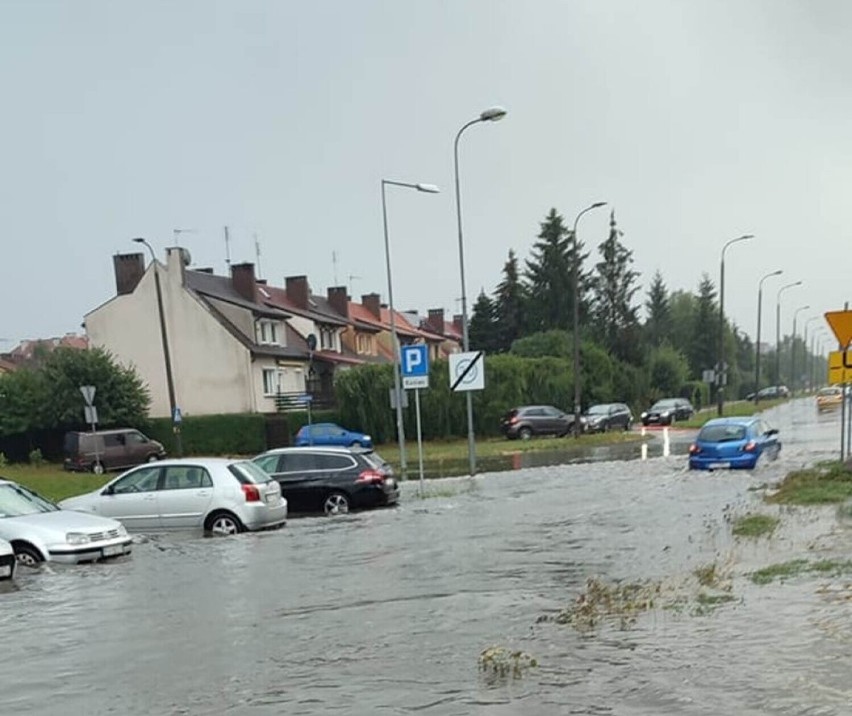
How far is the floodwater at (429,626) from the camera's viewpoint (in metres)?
6.12

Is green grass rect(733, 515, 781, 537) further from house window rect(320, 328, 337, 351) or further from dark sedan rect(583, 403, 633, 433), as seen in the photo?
house window rect(320, 328, 337, 351)

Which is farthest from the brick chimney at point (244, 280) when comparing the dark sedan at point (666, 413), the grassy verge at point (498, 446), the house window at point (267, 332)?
the dark sedan at point (666, 413)

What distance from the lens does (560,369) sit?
176ft

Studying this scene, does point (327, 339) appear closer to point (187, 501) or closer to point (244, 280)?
point (244, 280)

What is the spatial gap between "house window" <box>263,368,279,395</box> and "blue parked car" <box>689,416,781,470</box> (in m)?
31.2

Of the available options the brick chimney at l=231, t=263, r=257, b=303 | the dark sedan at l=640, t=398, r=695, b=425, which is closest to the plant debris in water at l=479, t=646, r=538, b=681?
the dark sedan at l=640, t=398, r=695, b=425

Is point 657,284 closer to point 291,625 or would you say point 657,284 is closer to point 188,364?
point 188,364

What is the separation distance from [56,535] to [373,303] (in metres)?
71.5

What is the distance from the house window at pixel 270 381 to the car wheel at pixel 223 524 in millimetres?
36344

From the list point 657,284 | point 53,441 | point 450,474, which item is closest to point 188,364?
point 53,441

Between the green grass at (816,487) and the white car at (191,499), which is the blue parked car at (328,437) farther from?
the green grass at (816,487)

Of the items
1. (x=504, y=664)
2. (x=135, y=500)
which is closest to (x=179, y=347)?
(x=135, y=500)

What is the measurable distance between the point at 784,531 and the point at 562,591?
452 cm

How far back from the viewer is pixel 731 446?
24828mm
